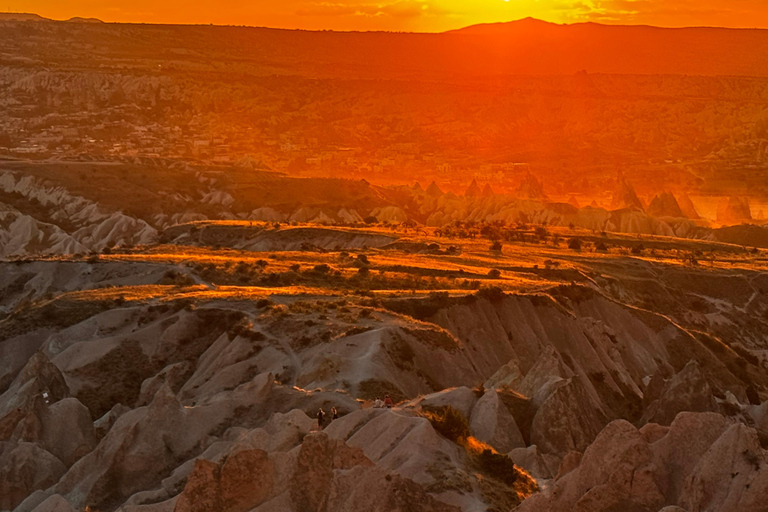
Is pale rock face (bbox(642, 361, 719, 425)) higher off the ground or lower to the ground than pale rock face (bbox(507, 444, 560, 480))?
lower

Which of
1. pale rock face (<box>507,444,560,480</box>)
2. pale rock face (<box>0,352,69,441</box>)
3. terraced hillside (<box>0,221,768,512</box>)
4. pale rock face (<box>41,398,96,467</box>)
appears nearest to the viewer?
terraced hillside (<box>0,221,768,512</box>)

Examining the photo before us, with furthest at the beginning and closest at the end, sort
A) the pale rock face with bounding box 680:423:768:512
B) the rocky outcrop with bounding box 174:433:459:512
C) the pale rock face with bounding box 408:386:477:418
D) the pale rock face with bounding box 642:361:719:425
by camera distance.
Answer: the pale rock face with bounding box 642:361:719:425, the pale rock face with bounding box 408:386:477:418, the rocky outcrop with bounding box 174:433:459:512, the pale rock face with bounding box 680:423:768:512

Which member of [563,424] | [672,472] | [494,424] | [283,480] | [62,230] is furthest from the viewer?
[62,230]

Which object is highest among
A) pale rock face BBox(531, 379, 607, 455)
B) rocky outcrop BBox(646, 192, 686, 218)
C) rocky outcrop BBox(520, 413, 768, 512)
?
rocky outcrop BBox(520, 413, 768, 512)

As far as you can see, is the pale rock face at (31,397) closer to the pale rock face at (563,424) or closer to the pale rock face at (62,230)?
the pale rock face at (563,424)

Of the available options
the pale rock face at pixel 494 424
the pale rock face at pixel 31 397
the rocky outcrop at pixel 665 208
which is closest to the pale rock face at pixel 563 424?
the pale rock face at pixel 494 424

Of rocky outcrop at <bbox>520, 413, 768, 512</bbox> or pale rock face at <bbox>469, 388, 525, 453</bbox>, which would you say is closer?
rocky outcrop at <bbox>520, 413, 768, 512</bbox>

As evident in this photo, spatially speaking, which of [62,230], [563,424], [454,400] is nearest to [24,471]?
[454,400]

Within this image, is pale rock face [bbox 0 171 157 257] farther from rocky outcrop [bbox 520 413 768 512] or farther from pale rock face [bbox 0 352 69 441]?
rocky outcrop [bbox 520 413 768 512]

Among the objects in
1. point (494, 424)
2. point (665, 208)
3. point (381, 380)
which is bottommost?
point (665, 208)

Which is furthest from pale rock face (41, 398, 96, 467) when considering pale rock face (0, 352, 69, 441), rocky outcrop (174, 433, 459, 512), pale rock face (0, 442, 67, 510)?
rocky outcrop (174, 433, 459, 512)

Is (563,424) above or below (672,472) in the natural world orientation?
below

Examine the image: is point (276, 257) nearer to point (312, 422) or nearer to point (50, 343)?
point (50, 343)

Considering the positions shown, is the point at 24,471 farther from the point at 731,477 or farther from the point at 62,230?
the point at 62,230
